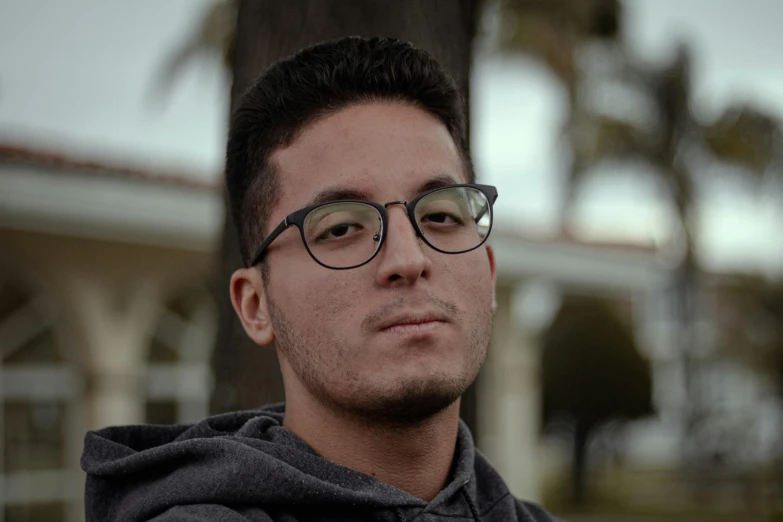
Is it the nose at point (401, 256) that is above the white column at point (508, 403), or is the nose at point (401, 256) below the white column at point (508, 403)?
above

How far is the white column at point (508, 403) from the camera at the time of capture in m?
13.7

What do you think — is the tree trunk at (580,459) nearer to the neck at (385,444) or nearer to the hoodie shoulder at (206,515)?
the neck at (385,444)

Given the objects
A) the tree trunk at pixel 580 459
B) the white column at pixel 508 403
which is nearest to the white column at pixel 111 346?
the white column at pixel 508 403

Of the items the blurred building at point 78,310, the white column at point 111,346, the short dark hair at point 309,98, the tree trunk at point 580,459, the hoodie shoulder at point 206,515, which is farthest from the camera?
the tree trunk at point 580,459

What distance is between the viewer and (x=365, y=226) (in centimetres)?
205

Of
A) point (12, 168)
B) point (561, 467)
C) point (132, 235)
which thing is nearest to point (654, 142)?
point (561, 467)

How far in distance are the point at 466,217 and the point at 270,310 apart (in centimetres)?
52

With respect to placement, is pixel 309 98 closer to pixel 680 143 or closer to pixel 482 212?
pixel 482 212

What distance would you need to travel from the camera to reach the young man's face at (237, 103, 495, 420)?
1.97 metres

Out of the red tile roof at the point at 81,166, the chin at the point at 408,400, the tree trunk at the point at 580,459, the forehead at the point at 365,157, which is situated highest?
the red tile roof at the point at 81,166

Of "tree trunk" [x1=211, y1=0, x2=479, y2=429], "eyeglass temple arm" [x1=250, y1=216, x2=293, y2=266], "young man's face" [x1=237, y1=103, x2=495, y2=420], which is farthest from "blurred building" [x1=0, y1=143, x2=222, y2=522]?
"young man's face" [x1=237, y1=103, x2=495, y2=420]

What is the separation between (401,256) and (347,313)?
0.17 m

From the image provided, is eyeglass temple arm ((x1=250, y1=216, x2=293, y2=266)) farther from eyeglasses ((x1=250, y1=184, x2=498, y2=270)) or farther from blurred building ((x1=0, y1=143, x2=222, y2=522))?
blurred building ((x1=0, y1=143, x2=222, y2=522))

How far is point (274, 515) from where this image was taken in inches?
75.7
